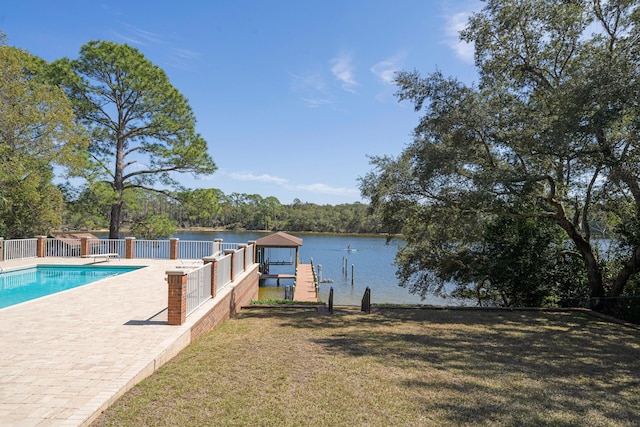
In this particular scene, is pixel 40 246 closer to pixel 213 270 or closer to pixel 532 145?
pixel 213 270

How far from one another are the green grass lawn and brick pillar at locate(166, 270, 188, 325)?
57 centimetres

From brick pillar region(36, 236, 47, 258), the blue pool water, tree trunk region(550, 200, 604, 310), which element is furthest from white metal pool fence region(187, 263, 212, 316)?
brick pillar region(36, 236, 47, 258)

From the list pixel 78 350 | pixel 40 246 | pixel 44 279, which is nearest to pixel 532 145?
pixel 78 350

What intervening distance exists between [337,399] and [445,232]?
31.7ft

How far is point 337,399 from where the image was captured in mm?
3910

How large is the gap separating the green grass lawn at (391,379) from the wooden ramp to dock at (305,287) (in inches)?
458

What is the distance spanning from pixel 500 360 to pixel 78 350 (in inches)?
235

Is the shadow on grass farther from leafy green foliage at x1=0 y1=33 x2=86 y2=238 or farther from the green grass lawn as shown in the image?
leafy green foliage at x1=0 y1=33 x2=86 y2=238

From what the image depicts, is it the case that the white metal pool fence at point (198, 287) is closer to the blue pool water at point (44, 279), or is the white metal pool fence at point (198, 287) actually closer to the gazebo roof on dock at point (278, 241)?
the blue pool water at point (44, 279)

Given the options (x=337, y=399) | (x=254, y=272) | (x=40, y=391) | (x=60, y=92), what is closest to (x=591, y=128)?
(x=337, y=399)

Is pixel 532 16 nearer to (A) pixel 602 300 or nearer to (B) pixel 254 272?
(A) pixel 602 300

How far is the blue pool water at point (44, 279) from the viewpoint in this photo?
10.1 m

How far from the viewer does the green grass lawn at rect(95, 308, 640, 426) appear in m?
3.56

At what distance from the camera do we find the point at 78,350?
198 inches
